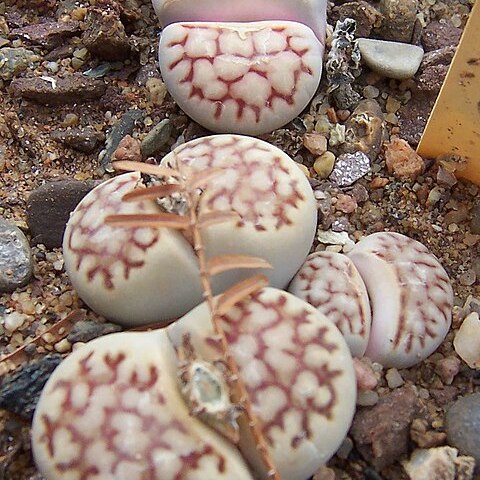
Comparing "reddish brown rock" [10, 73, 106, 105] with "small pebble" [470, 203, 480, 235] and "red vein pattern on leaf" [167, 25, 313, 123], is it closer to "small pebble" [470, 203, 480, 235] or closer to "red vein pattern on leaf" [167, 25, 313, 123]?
"red vein pattern on leaf" [167, 25, 313, 123]

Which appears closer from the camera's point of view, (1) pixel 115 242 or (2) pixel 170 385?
(2) pixel 170 385

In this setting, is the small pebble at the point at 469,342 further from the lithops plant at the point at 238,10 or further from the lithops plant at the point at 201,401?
the lithops plant at the point at 238,10

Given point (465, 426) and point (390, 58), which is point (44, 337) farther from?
point (390, 58)

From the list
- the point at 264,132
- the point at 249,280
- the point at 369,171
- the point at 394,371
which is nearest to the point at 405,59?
the point at 369,171

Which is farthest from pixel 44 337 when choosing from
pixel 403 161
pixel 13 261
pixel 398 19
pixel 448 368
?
pixel 398 19

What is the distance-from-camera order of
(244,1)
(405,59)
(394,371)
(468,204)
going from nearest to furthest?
(394,371) → (244,1) → (468,204) → (405,59)

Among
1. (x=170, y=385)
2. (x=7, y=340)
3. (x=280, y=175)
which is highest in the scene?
(x=280, y=175)

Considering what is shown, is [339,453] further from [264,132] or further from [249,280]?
[264,132]
